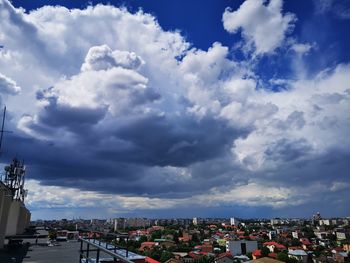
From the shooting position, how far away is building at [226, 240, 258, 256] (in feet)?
293

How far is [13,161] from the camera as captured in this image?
105 ft

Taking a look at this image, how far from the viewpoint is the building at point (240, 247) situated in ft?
293

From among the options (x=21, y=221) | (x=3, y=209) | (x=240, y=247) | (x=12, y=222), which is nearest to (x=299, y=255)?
(x=240, y=247)

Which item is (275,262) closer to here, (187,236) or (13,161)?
(13,161)

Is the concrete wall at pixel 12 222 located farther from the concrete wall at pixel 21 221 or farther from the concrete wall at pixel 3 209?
the concrete wall at pixel 3 209

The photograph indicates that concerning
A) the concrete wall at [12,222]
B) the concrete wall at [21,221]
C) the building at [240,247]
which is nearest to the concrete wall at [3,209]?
the concrete wall at [12,222]

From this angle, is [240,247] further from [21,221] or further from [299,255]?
[21,221]

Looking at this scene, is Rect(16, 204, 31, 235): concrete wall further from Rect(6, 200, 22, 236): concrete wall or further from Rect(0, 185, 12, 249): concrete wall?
Rect(0, 185, 12, 249): concrete wall

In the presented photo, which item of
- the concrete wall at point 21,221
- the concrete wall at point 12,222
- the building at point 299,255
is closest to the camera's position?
the concrete wall at point 12,222

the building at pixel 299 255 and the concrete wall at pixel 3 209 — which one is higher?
the concrete wall at pixel 3 209

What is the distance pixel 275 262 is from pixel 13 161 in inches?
1735

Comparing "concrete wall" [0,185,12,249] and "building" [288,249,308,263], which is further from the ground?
"concrete wall" [0,185,12,249]

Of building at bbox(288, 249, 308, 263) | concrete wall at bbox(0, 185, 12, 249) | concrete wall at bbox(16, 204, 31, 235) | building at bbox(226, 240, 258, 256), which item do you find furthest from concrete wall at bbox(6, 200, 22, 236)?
building at bbox(226, 240, 258, 256)

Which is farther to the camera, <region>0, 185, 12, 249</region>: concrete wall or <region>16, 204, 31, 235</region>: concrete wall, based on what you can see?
<region>16, 204, 31, 235</region>: concrete wall
